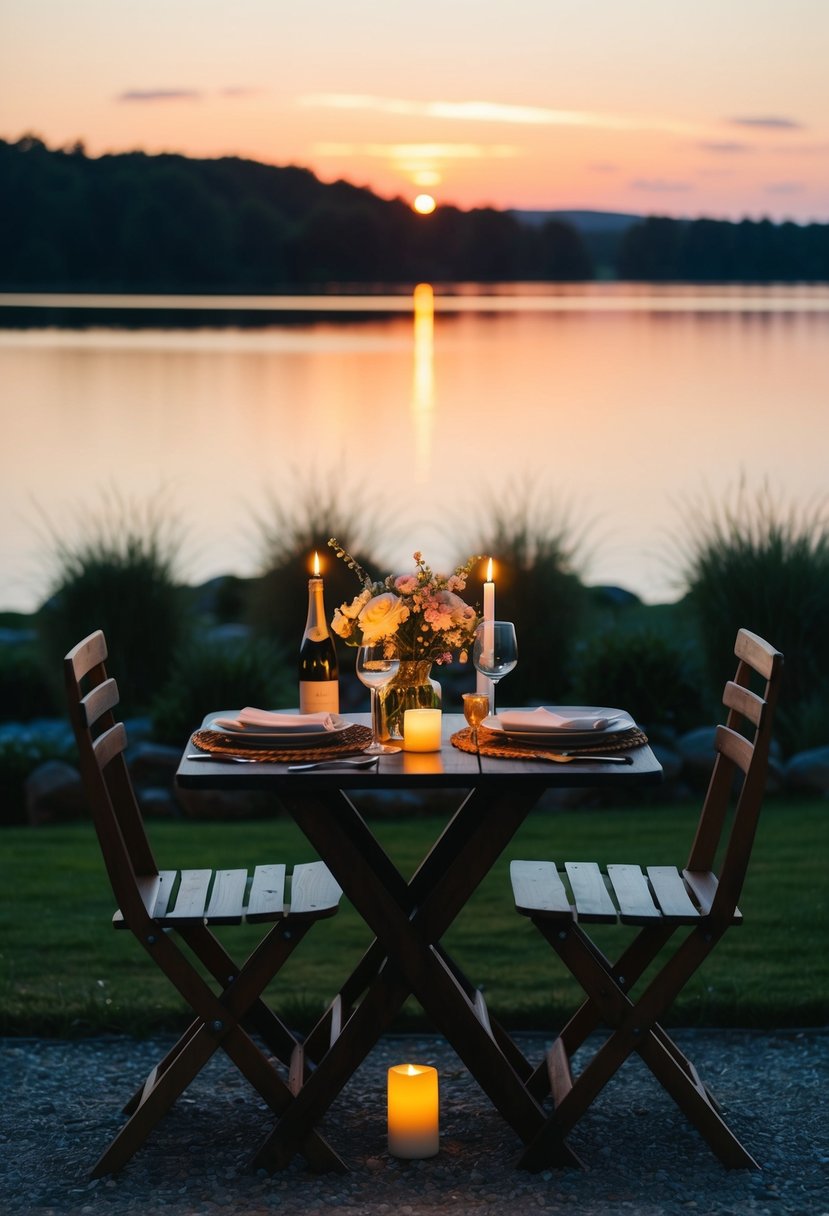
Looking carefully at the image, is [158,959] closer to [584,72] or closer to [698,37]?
[698,37]

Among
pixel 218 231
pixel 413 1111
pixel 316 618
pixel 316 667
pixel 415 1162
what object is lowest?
pixel 415 1162

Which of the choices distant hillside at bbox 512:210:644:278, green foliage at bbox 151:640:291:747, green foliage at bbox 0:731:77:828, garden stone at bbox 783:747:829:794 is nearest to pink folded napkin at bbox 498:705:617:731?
garden stone at bbox 783:747:829:794

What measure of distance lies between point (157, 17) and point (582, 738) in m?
13.2

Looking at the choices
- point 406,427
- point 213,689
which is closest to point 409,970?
point 213,689

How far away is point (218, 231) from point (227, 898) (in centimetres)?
1954

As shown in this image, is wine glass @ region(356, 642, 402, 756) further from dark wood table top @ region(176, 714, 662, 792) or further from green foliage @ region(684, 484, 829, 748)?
green foliage @ region(684, 484, 829, 748)

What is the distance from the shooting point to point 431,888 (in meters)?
3.20

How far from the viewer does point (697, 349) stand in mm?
29094

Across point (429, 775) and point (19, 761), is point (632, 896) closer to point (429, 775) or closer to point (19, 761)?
point (429, 775)

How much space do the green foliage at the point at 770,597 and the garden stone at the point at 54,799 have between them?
3066 mm

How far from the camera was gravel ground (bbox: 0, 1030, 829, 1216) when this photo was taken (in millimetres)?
2955

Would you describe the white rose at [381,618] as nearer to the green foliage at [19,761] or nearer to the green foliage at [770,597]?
the green foliage at [19,761]

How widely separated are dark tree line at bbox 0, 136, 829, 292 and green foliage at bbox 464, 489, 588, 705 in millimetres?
11966

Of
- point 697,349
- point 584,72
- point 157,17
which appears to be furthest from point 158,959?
point 697,349
